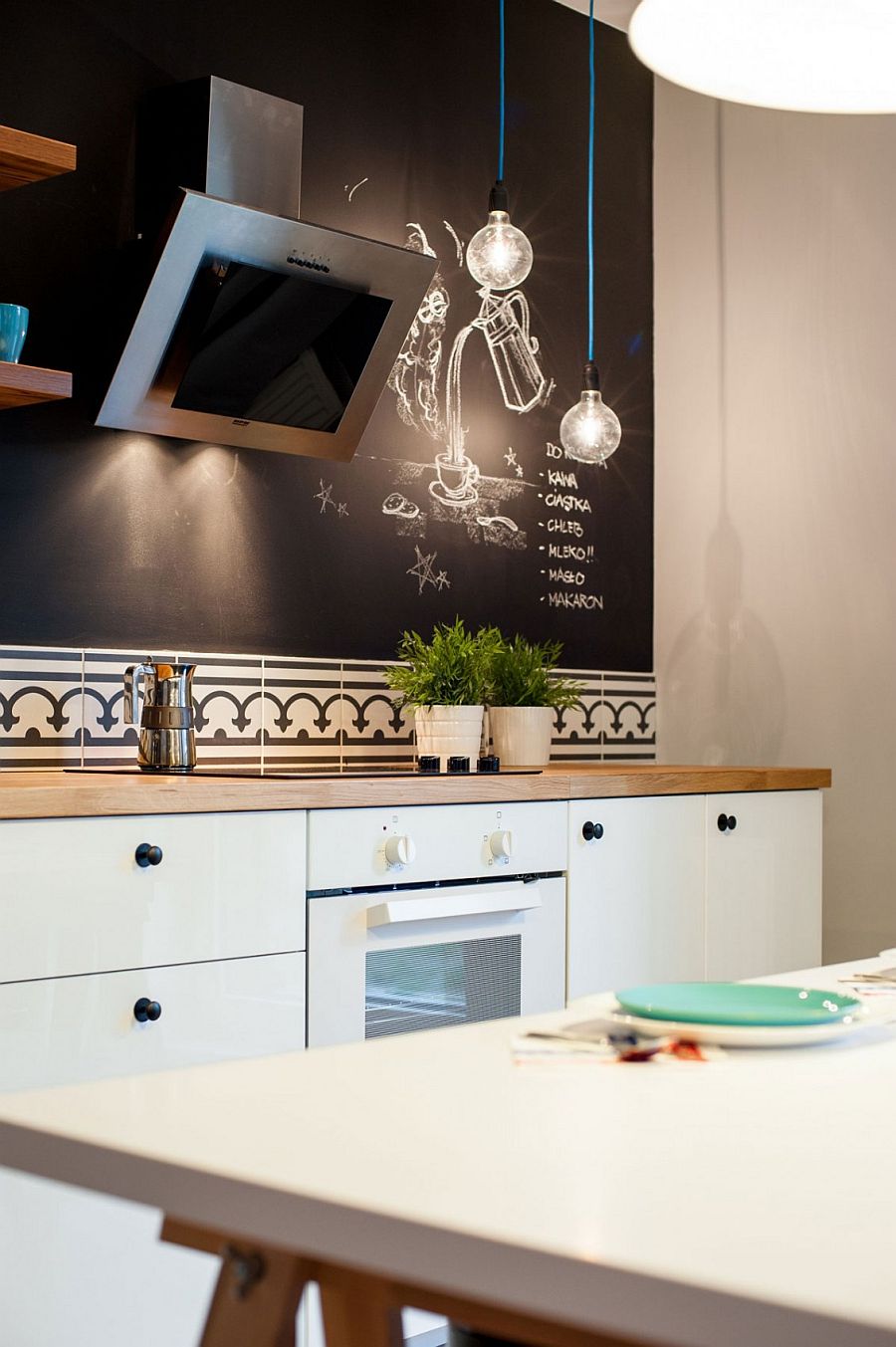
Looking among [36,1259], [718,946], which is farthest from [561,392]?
[36,1259]

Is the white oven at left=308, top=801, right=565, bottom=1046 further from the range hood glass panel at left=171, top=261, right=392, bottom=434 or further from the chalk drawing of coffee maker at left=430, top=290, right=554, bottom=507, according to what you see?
the chalk drawing of coffee maker at left=430, top=290, right=554, bottom=507

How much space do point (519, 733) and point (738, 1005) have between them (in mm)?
2219

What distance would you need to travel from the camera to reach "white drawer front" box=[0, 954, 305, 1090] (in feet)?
6.58

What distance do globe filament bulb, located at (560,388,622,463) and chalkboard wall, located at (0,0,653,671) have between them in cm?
48

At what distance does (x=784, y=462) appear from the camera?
383 cm

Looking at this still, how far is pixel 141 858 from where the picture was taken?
2.13 meters

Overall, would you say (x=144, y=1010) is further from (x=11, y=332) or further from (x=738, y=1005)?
(x=738, y=1005)

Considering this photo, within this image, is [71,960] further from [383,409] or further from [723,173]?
[723,173]

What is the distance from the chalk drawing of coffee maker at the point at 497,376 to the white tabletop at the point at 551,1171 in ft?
8.98

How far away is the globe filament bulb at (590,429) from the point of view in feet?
10.3

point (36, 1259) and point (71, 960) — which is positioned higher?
point (71, 960)

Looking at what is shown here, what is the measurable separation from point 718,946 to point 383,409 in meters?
1.41

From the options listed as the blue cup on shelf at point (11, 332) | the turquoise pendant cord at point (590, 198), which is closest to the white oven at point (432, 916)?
the blue cup on shelf at point (11, 332)

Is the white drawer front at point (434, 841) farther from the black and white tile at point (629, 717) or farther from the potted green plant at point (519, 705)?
the black and white tile at point (629, 717)
